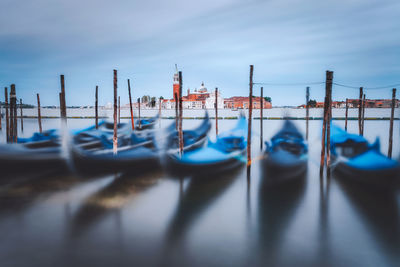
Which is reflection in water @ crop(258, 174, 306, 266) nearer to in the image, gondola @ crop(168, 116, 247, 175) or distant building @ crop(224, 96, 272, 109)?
gondola @ crop(168, 116, 247, 175)

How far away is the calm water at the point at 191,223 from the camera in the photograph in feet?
10.7

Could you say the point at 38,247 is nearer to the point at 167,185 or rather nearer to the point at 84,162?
the point at 84,162

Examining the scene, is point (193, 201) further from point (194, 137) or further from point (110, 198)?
point (194, 137)

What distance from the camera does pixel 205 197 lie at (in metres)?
5.33

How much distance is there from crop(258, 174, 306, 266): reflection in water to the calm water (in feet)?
0.05

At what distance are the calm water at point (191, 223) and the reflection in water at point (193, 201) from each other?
2cm

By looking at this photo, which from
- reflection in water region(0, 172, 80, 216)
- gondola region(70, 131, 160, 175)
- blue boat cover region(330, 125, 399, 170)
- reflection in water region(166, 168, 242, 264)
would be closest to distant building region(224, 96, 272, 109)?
blue boat cover region(330, 125, 399, 170)

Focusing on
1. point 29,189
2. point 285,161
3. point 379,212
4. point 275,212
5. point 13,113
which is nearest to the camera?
point 379,212

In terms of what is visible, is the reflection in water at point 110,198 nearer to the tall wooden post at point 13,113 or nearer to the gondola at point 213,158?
the gondola at point 213,158

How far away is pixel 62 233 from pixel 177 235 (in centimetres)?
166

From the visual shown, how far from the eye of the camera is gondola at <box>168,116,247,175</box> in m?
6.12

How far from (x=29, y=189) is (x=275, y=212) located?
495cm

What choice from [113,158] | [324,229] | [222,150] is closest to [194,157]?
[222,150]

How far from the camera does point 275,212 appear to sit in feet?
15.3
